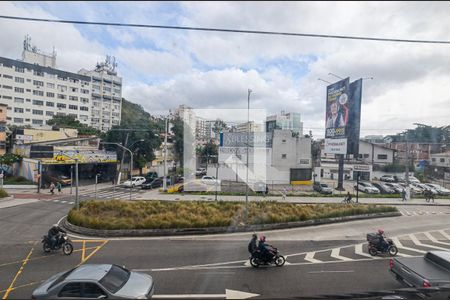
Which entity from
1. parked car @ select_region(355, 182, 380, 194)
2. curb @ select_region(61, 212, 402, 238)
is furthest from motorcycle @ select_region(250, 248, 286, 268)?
parked car @ select_region(355, 182, 380, 194)

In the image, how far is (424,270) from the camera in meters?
7.58

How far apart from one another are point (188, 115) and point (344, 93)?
16.2m

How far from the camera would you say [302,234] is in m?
15.0

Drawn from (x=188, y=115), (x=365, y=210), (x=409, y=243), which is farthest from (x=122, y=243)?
(x=188, y=115)

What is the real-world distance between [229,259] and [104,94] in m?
70.6

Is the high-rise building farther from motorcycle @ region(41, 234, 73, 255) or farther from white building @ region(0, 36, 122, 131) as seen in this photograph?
white building @ region(0, 36, 122, 131)

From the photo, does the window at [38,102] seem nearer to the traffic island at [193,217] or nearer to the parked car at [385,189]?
the traffic island at [193,217]

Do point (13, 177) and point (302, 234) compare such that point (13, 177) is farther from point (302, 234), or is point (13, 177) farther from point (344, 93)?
point (344, 93)

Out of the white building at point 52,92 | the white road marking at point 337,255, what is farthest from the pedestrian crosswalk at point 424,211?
the white building at point 52,92

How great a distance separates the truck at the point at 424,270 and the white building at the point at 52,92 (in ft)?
177

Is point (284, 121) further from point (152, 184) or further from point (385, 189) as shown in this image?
point (152, 184)

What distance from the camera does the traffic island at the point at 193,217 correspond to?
1462 centimetres

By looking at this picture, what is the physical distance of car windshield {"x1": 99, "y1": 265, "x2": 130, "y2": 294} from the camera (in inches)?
264

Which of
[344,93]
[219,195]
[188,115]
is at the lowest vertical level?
[219,195]
